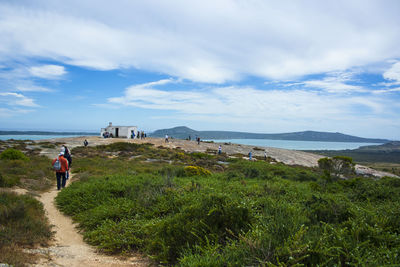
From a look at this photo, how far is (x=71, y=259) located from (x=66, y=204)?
14.0 ft

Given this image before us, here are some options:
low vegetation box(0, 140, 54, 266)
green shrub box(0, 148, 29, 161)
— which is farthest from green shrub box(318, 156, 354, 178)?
green shrub box(0, 148, 29, 161)

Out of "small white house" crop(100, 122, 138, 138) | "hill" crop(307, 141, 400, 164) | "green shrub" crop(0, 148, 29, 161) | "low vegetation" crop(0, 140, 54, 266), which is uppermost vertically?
"small white house" crop(100, 122, 138, 138)

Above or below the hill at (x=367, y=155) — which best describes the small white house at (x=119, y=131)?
above

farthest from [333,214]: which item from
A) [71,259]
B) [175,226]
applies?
[71,259]

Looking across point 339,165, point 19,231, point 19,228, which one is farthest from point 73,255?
point 339,165

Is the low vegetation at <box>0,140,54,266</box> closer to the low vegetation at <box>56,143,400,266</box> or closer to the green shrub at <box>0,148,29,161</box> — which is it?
→ the low vegetation at <box>56,143,400,266</box>

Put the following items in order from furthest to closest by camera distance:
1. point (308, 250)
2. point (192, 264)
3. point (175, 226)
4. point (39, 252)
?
point (175, 226) < point (39, 252) < point (192, 264) < point (308, 250)

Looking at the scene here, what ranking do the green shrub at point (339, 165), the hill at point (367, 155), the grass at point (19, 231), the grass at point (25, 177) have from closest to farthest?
the grass at point (19, 231)
the grass at point (25, 177)
the green shrub at point (339, 165)
the hill at point (367, 155)

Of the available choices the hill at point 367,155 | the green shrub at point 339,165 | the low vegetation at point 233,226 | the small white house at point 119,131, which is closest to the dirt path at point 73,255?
the low vegetation at point 233,226

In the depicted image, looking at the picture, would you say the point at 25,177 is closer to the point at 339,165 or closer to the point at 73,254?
the point at 73,254

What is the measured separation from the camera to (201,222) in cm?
450

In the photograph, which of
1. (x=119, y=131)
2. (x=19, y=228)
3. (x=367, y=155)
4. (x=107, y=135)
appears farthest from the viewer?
(x=367, y=155)

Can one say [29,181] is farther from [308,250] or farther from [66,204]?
[308,250]

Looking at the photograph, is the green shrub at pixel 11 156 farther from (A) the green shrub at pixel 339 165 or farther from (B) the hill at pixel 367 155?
(B) the hill at pixel 367 155
